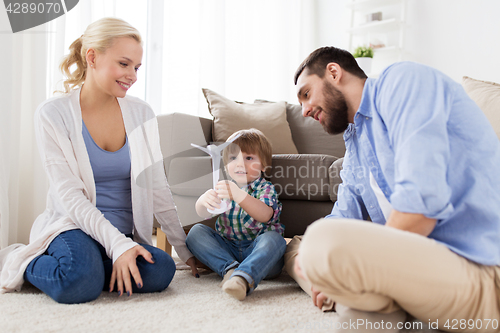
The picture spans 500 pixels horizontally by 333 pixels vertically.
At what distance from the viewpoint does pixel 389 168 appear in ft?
2.80

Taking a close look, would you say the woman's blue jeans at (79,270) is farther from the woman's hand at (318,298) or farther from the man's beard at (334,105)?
the man's beard at (334,105)

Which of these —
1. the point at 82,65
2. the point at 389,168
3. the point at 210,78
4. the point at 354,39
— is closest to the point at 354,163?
the point at 389,168

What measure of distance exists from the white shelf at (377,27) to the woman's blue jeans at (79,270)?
292cm

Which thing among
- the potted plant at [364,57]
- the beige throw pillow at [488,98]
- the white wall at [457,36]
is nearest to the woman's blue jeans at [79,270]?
the beige throw pillow at [488,98]

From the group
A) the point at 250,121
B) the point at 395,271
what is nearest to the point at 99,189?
the point at 395,271

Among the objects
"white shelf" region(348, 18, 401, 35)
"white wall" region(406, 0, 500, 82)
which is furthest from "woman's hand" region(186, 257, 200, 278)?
"white shelf" region(348, 18, 401, 35)

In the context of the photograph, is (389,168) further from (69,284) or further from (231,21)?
(231,21)

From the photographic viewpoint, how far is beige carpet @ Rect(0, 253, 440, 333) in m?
0.86

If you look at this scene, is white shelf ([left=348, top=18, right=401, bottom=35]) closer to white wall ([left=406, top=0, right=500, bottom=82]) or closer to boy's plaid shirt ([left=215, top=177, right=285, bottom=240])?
white wall ([left=406, top=0, right=500, bottom=82])

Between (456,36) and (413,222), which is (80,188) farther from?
(456,36)

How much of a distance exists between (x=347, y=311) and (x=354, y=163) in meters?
0.45

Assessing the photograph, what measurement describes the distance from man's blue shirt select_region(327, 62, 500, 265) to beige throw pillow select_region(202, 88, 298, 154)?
1.33 meters

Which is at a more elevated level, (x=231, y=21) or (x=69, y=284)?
(x=231, y=21)

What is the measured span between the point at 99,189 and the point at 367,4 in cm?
305
